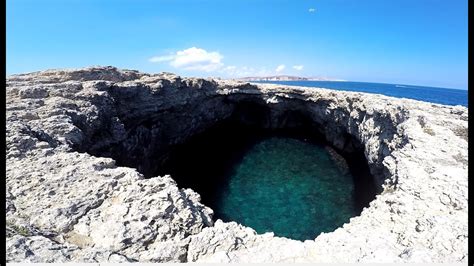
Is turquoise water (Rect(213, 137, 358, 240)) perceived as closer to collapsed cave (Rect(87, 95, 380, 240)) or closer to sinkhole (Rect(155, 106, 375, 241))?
sinkhole (Rect(155, 106, 375, 241))

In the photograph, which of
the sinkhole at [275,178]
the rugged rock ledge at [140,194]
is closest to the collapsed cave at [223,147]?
the sinkhole at [275,178]

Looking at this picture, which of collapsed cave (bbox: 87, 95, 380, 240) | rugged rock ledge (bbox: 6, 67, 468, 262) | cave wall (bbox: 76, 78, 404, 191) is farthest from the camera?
collapsed cave (bbox: 87, 95, 380, 240)

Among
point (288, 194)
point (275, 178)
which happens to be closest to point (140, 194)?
point (288, 194)

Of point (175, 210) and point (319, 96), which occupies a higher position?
point (319, 96)

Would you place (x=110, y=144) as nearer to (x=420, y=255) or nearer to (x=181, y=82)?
(x=181, y=82)

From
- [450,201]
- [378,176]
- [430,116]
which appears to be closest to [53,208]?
[450,201]

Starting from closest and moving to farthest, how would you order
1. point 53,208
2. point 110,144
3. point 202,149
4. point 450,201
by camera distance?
point 53,208, point 450,201, point 110,144, point 202,149

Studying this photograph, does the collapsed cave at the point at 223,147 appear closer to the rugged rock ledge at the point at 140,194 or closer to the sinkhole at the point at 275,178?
the sinkhole at the point at 275,178

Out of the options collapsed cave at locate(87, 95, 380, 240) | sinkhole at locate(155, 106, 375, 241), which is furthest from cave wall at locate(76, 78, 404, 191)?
sinkhole at locate(155, 106, 375, 241)
